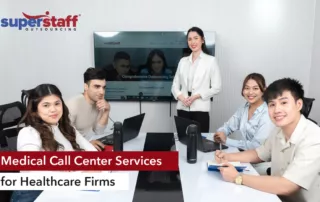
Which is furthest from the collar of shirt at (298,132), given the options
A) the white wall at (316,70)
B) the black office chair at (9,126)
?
the white wall at (316,70)

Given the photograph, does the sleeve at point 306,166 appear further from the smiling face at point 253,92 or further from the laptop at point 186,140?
the smiling face at point 253,92

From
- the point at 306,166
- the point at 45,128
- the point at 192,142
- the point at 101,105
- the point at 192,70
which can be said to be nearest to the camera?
the point at 306,166

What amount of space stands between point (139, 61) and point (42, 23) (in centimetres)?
128

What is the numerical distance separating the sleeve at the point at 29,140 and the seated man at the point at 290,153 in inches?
38.4

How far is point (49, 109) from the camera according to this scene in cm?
179

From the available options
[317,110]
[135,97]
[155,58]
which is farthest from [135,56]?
[317,110]

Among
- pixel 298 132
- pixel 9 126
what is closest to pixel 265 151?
pixel 298 132

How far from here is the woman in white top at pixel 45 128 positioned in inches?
64.1

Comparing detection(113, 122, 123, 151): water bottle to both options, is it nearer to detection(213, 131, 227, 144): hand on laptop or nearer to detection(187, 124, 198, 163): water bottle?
detection(187, 124, 198, 163): water bottle

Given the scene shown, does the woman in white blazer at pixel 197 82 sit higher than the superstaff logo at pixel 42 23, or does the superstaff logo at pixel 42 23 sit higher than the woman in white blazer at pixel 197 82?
the superstaff logo at pixel 42 23

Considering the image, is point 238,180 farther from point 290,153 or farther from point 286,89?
point 286,89

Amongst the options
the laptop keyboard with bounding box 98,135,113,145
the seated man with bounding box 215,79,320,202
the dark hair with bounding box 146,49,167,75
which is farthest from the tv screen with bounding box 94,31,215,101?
the seated man with bounding box 215,79,320,202

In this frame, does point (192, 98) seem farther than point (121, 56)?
No

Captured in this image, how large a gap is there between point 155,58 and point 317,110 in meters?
1.96
